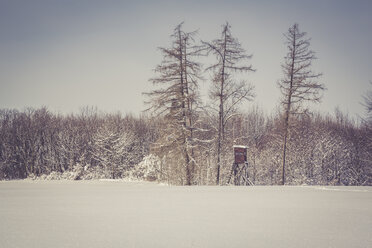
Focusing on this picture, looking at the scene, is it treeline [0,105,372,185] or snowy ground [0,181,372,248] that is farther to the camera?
treeline [0,105,372,185]

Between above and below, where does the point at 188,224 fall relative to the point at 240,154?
below

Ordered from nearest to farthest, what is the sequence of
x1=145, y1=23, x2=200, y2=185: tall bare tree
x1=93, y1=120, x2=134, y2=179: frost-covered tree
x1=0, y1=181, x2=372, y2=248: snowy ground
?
x1=0, y1=181, x2=372, y2=248: snowy ground → x1=145, y1=23, x2=200, y2=185: tall bare tree → x1=93, y1=120, x2=134, y2=179: frost-covered tree

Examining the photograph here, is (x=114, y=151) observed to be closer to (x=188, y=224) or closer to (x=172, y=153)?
(x=172, y=153)

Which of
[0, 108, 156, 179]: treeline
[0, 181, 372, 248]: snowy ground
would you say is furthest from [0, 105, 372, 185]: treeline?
[0, 181, 372, 248]: snowy ground

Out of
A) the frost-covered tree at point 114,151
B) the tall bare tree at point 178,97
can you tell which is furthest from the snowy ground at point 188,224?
the frost-covered tree at point 114,151

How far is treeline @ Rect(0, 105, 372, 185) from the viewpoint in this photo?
24.7 metres

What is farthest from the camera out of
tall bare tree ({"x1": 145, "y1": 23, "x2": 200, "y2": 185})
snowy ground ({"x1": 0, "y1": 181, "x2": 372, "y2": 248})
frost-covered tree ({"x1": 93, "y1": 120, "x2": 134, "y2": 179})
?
frost-covered tree ({"x1": 93, "y1": 120, "x2": 134, "y2": 179})

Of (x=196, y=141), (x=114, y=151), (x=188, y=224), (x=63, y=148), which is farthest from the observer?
(x=63, y=148)

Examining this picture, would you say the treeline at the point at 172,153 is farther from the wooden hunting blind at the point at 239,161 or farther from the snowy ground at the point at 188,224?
the snowy ground at the point at 188,224

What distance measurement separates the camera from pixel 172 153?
66.1 ft

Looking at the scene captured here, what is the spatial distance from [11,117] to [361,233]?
62391 mm

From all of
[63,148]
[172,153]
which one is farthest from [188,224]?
[63,148]

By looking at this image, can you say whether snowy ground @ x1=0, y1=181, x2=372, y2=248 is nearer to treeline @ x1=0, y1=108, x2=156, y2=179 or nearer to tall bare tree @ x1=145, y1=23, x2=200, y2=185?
tall bare tree @ x1=145, y1=23, x2=200, y2=185

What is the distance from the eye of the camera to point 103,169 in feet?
136
